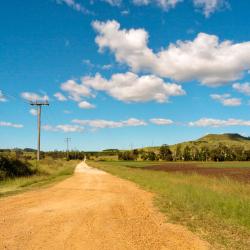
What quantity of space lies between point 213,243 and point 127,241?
193 cm

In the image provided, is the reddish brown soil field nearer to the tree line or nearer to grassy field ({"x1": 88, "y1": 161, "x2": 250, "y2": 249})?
grassy field ({"x1": 88, "y1": 161, "x2": 250, "y2": 249})

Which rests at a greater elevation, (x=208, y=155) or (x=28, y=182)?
(x=208, y=155)

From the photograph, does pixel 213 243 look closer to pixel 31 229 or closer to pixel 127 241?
pixel 127 241

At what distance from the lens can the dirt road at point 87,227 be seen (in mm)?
8516

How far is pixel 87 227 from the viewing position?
34.1 ft

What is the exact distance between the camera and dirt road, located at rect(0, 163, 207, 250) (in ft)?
27.9

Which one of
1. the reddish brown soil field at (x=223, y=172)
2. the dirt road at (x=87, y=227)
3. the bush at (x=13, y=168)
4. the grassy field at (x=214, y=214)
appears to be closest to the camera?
the dirt road at (x=87, y=227)

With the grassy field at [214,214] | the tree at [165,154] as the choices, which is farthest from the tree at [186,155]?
the grassy field at [214,214]

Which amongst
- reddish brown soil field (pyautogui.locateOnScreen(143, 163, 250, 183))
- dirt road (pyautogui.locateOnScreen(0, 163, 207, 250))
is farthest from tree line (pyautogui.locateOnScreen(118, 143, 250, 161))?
dirt road (pyautogui.locateOnScreen(0, 163, 207, 250))

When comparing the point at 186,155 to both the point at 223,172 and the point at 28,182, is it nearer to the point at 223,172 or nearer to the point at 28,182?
the point at 223,172

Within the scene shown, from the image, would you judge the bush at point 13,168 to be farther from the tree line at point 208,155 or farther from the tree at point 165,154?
the tree at point 165,154

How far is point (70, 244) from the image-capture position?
27.5 feet

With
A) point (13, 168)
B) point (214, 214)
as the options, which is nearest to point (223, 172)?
point (13, 168)

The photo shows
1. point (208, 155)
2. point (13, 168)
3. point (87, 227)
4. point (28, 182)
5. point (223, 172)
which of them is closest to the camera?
point (87, 227)
